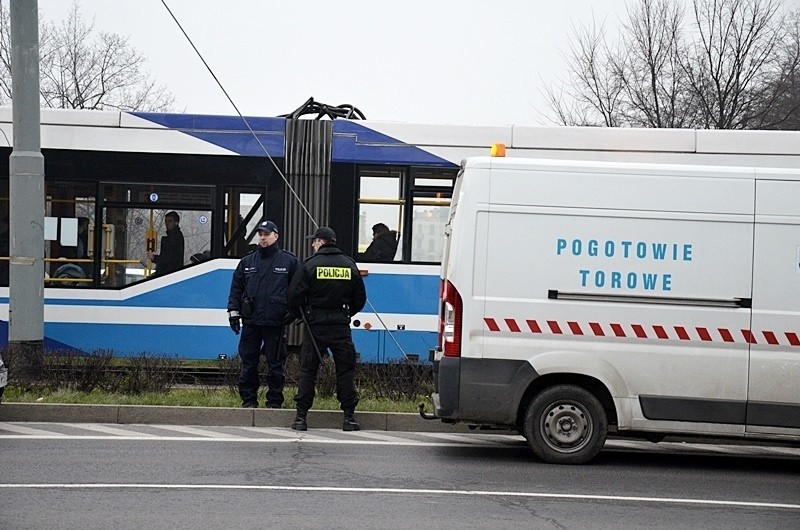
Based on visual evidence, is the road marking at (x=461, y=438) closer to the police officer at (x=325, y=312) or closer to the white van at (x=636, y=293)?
the police officer at (x=325, y=312)

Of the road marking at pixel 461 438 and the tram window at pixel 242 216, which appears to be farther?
the tram window at pixel 242 216

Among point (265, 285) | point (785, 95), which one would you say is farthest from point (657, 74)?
point (265, 285)

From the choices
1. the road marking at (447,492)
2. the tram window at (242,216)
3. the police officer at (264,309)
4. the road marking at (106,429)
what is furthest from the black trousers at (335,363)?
the tram window at (242,216)

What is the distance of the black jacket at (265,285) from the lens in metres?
12.0

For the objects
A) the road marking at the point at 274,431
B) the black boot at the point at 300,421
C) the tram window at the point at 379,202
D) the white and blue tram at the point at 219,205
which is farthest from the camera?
the tram window at the point at 379,202

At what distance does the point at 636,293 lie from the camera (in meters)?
9.66

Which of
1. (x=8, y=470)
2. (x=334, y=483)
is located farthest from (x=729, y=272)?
(x=8, y=470)

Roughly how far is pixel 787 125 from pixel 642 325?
90.9 feet

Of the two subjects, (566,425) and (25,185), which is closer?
(566,425)

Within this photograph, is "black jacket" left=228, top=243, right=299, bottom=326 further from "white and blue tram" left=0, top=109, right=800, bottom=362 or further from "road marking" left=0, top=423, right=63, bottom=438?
"white and blue tram" left=0, top=109, right=800, bottom=362

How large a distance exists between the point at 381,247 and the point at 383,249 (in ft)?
0.12

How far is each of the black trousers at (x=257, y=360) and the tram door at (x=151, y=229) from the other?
3.33m

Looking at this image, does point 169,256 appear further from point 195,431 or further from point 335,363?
point 335,363

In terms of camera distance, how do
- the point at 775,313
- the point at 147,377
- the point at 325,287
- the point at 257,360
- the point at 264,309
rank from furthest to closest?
the point at 147,377, the point at 257,360, the point at 264,309, the point at 325,287, the point at 775,313
